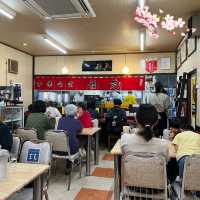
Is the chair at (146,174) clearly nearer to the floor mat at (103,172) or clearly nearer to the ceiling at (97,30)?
the floor mat at (103,172)

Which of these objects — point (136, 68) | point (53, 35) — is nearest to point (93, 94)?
point (136, 68)

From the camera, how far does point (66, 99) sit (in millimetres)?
8602

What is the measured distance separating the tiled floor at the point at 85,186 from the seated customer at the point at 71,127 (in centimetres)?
55

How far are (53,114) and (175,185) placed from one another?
444cm

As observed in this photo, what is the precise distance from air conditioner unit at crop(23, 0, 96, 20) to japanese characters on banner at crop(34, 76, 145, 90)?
14.3 ft

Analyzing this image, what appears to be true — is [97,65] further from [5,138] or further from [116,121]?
[5,138]

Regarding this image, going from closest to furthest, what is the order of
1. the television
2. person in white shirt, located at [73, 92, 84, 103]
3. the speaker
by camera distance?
the speaker → the television → person in white shirt, located at [73, 92, 84, 103]

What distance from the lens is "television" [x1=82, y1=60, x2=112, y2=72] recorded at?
8.16 metres

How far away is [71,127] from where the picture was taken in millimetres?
3984

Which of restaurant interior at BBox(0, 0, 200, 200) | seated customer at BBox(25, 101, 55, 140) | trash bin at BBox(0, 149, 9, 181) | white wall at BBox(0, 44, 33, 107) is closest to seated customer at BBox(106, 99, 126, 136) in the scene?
restaurant interior at BBox(0, 0, 200, 200)

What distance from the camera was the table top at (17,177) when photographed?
1.53 meters

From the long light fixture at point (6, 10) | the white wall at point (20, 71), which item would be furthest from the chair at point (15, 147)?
the white wall at point (20, 71)

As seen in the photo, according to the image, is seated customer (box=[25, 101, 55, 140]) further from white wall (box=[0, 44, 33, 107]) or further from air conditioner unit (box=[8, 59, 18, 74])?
air conditioner unit (box=[8, 59, 18, 74])

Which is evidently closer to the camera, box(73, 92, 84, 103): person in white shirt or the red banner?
the red banner
